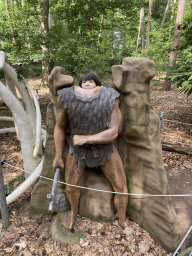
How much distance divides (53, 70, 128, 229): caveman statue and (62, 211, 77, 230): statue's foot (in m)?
0.47

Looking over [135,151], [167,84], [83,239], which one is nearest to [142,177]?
[135,151]

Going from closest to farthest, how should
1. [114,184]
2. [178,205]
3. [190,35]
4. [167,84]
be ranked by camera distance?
1. [114,184]
2. [178,205]
3. [190,35]
4. [167,84]

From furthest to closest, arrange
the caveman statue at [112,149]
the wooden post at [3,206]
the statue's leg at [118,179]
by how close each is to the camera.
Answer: the wooden post at [3,206]
the statue's leg at [118,179]
the caveman statue at [112,149]

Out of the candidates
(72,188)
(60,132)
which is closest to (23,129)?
(60,132)

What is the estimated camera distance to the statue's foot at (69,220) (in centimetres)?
316

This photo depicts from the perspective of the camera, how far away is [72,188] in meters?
3.03

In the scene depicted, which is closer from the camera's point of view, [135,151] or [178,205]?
[135,151]

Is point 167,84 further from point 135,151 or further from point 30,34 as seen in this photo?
point 135,151

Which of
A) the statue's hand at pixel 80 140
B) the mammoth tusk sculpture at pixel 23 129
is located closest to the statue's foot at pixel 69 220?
the mammoth tusk sculpture at pixel 23 129

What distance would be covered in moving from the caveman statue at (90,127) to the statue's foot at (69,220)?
472 mm

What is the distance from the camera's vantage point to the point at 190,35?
4613 millimetres

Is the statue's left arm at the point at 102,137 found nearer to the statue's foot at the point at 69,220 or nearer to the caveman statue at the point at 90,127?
the caveman statue at the point at 90,127

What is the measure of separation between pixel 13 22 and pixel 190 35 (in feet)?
16.8

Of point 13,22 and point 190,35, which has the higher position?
point 13,22
